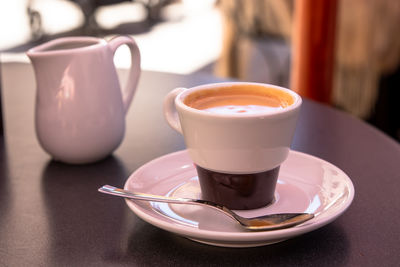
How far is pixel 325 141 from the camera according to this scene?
2.44 ft

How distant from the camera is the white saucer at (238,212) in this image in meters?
0.45

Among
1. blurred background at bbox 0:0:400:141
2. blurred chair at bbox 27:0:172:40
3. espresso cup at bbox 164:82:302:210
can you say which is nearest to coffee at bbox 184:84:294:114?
espresso cup at bbox 164:82:302:210

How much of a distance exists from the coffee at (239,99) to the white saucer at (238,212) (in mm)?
86

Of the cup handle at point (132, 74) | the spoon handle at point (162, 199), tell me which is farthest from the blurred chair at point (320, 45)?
the spoon handle at point (162, 199)

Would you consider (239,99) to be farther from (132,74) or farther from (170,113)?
(132,74)

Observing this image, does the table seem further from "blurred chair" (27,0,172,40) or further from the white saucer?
"blurred chair" (27,0,172,40)

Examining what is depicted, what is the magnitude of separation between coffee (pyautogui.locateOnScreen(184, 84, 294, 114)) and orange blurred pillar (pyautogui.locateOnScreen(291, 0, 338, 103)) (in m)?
0.97

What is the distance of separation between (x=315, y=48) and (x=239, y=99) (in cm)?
99

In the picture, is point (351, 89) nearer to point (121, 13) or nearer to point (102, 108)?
point (102, 108)

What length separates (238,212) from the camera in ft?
1.74

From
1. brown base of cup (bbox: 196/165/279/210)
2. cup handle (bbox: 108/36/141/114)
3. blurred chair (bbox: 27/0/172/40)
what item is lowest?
blurred chair (bbox: 27/0/172/40)

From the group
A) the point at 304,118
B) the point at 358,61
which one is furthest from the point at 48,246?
the point at 358,61

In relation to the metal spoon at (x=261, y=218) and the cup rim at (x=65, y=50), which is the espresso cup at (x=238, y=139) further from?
the cup rim at (x=65, y=50)

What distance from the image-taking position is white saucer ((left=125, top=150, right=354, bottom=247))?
455mm
